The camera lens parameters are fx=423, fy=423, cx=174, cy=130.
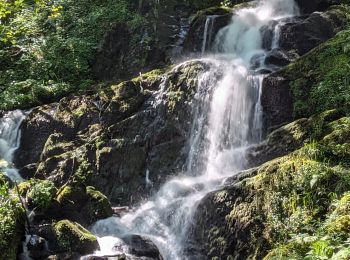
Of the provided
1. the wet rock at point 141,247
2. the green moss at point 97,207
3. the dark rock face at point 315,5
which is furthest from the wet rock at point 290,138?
the dark rock face at point 315,5

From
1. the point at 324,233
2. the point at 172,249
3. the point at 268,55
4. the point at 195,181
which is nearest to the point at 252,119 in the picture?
the point at 195,181

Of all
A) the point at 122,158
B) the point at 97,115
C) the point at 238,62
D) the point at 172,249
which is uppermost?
the point at 238,62

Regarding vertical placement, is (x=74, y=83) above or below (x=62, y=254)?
above

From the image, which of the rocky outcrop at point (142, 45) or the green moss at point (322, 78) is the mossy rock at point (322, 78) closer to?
the green moss at point (322, 78)

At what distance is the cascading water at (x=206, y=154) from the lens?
30.8ft

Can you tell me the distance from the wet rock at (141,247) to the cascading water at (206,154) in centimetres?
12

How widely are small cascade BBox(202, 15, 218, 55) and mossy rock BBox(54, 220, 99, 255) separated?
10.4 metres

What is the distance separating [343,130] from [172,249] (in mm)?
4278

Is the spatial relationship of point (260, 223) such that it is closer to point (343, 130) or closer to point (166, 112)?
point (343, 130)

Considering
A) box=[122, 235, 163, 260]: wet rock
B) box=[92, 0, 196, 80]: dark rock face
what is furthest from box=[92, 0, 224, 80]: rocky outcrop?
box=[122, 235, 163, 260]: wet rock

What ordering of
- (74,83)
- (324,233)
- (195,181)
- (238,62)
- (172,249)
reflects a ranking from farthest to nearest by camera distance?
(74,83)
(238,62)
(195,181)
(172,249)
(324,233)

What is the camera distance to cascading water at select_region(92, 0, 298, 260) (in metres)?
9.38

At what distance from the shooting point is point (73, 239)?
8.41 metres

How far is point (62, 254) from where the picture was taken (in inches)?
319
